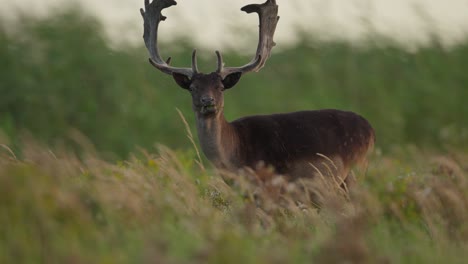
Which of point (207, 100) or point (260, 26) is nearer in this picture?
point (207, 100)

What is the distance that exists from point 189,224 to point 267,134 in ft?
11.0

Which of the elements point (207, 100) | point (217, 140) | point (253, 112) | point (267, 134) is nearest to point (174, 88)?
point (253, 112)

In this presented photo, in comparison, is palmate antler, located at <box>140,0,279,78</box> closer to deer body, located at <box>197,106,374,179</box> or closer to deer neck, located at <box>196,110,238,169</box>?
deer body, located at <box>197,106,374,179</box>

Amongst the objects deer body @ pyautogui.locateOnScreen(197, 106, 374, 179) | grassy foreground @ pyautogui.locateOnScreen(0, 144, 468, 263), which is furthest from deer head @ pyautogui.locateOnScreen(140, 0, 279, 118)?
grassy foreground @ pyautogui.locateOnScreen(0, 144, 468, 263)

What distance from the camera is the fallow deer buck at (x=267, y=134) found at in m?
9.10

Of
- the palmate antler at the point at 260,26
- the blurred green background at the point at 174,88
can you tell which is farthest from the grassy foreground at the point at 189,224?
the blurred green background at the point at 174,88

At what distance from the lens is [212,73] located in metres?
9.20

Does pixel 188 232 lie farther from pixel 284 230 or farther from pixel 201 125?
pixel 201 125

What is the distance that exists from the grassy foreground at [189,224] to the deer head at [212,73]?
123cm

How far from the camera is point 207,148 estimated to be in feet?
30.1

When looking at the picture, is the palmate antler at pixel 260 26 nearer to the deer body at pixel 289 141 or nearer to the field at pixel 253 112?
the deer body at pixel 289 141

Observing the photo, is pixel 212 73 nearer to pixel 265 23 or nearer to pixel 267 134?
pixel 267 134

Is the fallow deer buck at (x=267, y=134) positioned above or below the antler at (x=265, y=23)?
below

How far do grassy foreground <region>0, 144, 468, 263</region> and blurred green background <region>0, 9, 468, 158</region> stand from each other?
8312mm
